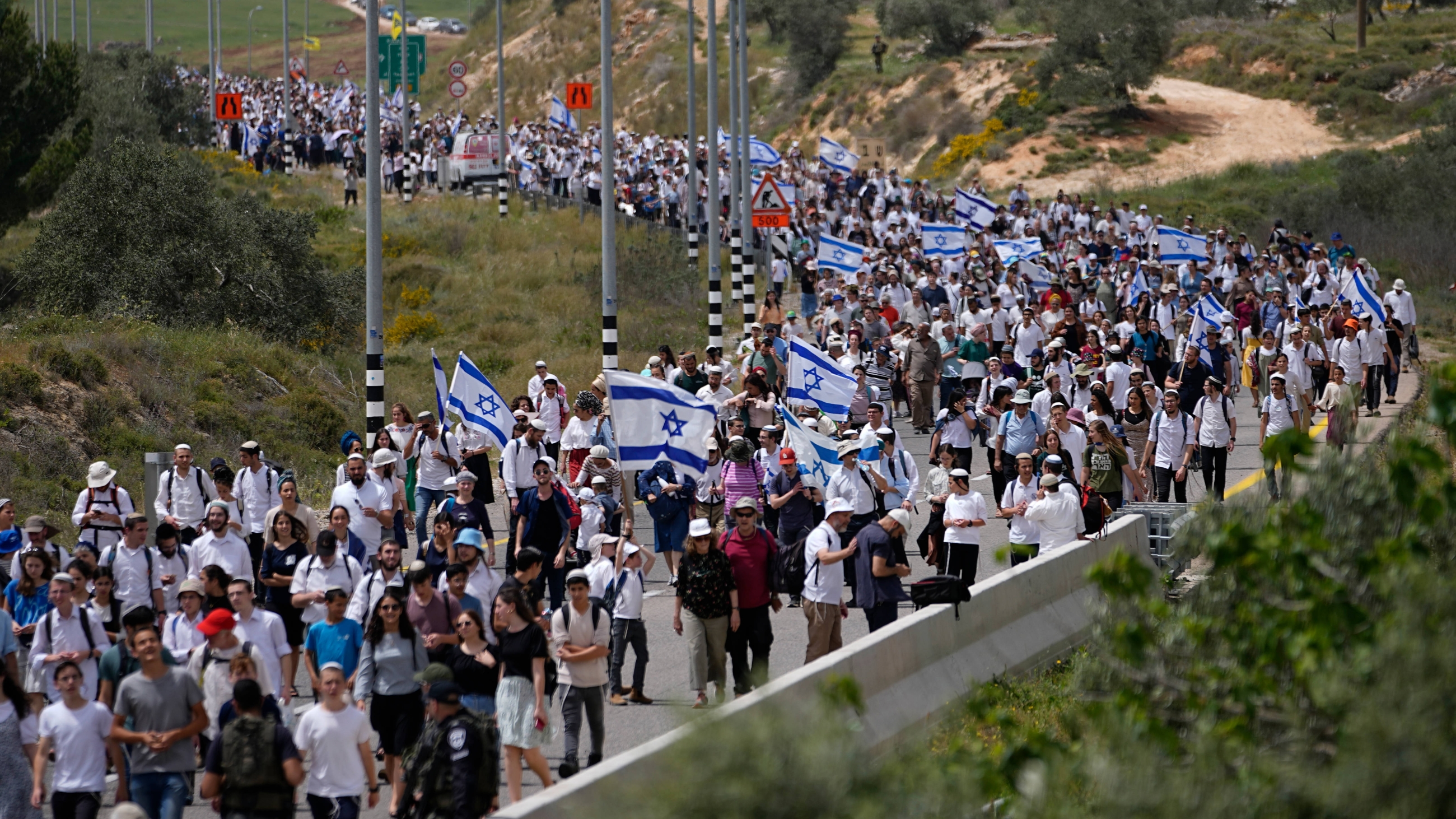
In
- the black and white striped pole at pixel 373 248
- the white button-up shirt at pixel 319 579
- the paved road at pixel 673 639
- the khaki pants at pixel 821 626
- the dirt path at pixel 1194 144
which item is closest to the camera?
the paved road at pixel 673 639

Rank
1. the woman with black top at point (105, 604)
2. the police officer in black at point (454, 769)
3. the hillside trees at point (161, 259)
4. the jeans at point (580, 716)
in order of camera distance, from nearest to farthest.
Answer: the police officer in black at point (454, 769)
the jeans at point (580, 716)
the woman with black top at point (105, 604)
the hillside trees at point (161, 259)

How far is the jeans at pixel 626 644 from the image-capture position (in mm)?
11570

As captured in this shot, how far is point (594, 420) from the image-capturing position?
1695 cm

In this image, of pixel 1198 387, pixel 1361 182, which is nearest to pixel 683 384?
pixel 1198 387

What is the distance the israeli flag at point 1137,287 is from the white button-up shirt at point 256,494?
18700 mm

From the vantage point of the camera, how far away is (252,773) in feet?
26.8

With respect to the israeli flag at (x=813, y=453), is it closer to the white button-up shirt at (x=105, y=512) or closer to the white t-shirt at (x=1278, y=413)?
the white t-shirt at (x=1278, y=413)

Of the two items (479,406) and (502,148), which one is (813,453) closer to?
(479,406)

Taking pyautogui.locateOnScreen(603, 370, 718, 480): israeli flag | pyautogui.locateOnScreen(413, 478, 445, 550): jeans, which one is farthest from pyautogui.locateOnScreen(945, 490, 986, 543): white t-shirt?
pyautogui.locateOnScreen(413, 478, 445, 550): jeans

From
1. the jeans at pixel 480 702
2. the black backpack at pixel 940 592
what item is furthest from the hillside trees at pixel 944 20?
the jeans at pixel 480 702

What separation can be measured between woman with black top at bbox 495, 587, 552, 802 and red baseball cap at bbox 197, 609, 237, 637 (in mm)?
1519

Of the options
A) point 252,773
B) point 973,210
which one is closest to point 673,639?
point 252,773

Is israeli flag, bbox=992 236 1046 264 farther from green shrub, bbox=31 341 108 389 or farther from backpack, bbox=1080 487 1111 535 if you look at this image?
backpack, bbox=1080 487 1111 535

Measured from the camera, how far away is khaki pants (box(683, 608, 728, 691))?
11.4 metres
